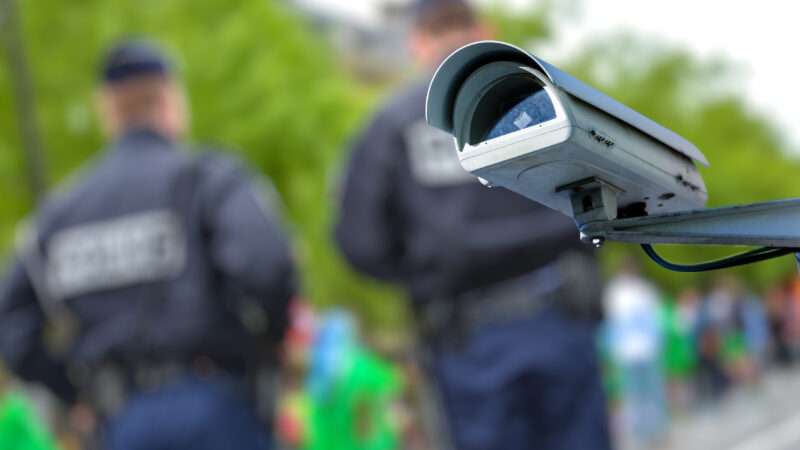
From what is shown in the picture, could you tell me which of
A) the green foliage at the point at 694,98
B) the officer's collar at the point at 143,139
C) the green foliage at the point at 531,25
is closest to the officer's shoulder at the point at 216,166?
the officer's collar at the point at 143,139

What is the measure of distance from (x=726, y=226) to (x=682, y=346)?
18.3 m

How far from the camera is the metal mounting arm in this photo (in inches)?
46.7

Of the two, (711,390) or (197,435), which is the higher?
(197,435)

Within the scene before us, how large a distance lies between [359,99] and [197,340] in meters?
16.7

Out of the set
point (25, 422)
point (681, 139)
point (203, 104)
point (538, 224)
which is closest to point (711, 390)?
point (203, 104)

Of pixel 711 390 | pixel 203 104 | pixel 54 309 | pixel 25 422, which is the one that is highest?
pixel 203 104

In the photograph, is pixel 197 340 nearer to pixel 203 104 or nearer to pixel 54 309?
pixel 54 309

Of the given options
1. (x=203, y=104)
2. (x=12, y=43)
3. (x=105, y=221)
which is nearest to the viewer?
(x=105, y=221)

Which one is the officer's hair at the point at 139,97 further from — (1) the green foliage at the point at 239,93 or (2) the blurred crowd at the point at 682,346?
(1) the green foliage at the point at 239,93

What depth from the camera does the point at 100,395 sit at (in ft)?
13.7

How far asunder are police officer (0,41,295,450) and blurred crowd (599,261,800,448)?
5.60 meters

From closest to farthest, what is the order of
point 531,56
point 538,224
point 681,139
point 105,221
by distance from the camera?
point 531,56 → point 681,139 → point 538,224 → point 105,221

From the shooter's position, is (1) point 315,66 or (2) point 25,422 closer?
(2) point 25,422

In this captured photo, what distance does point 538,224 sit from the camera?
12.7 ft
